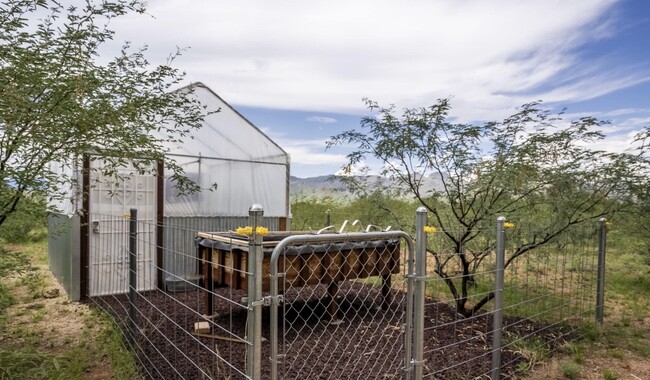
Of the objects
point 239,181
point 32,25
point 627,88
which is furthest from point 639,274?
point 32,25

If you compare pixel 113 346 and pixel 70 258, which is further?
pixel 70 258

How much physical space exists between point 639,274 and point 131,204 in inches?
322

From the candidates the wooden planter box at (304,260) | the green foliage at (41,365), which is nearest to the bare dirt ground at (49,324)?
the green foliage at (41,365)

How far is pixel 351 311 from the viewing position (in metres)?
4.88

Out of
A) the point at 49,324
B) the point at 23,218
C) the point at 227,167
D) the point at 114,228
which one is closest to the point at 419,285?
the point at 23,218

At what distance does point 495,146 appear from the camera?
4.28 metres

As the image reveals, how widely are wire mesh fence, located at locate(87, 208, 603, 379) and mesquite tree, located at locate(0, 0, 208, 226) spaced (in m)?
0.79

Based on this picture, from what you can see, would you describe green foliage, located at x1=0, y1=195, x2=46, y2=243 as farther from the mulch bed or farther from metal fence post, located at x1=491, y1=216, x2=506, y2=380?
metal fence post, located at x1=491, y1=216, x2=506, y2=380

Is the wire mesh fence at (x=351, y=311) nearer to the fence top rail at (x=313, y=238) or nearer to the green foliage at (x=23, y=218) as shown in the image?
the fence top rail at (x=313, y=238)

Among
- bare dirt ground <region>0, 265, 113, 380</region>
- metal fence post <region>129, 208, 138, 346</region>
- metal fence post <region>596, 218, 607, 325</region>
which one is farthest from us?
metal fence post <region>596, 218, 607, 325</region>

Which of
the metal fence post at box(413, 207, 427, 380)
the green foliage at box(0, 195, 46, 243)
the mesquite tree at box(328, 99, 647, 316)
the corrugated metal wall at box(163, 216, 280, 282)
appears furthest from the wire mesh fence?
the green foliage at box(0, 195, 46, 243)

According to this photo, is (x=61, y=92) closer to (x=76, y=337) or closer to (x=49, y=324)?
(x=76, y=337)

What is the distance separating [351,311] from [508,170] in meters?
2.36

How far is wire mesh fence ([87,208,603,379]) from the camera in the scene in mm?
2938
